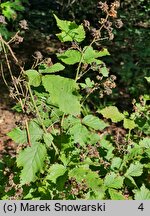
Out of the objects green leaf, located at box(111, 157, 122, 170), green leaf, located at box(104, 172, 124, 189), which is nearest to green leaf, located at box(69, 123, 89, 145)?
green leaf, located at box(104, 172, 124, 189)

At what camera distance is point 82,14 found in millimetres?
7465

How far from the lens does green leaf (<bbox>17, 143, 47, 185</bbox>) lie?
1901mm

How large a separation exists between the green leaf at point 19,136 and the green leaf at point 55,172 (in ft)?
0.71

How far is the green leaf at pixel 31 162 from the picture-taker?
1901 mm

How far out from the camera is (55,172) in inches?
80.5

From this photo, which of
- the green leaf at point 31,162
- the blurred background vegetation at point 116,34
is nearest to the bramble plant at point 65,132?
the green leaf at point 31,162

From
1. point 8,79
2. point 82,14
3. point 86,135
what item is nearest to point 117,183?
point 86,135

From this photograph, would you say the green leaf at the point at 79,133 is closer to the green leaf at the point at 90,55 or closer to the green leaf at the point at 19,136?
the green leaf at the point at 19,136

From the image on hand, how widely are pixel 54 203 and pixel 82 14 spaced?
19.3 ft

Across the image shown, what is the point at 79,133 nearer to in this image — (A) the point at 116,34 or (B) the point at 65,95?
(B) the point at 65,95

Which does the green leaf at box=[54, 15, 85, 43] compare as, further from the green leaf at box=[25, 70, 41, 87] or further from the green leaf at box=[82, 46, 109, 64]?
the green leaf at box=[25, 70, 41, 87]

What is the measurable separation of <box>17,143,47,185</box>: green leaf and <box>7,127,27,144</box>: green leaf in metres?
0.13

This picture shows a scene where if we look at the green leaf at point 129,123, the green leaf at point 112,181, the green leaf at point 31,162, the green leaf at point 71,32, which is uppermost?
the green leaf at point 71,32

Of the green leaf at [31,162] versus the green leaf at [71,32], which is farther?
the green leaf at [71,32]
